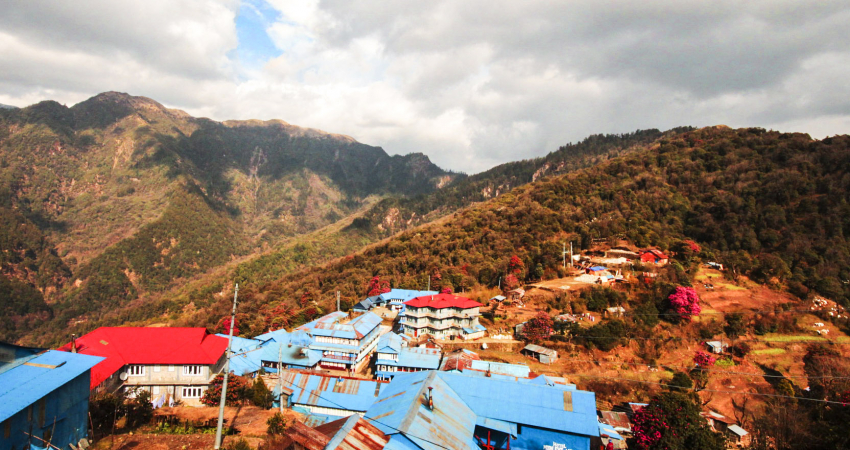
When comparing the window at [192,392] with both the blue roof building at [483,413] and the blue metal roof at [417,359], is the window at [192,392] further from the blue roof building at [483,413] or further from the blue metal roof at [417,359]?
the blue roof building at [483,413]

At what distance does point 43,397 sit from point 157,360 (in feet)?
44.2

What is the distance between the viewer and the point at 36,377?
1448 cm

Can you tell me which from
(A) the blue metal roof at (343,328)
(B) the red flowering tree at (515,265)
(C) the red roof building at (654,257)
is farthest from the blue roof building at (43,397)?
(C) the red roof building at (654,257)

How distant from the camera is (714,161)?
254 feet

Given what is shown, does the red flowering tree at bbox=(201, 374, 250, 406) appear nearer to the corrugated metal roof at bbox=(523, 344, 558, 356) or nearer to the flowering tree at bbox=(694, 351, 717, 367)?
the corrugated metal roof at bbox=(523, 344, 558, 356)

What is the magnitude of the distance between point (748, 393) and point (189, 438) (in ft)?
122

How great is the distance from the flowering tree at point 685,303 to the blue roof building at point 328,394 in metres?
30.7

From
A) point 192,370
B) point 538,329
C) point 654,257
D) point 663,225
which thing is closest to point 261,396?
point 192,370

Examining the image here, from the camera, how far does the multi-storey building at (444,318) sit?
141 ft

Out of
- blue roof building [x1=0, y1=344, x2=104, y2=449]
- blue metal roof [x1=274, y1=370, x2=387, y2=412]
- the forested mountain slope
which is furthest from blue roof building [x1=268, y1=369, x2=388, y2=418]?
the forested mountain slope

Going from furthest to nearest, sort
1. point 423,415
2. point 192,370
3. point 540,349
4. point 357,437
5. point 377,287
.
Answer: point 377,287 < point 540,349 < point 192,370 < point 423,415 < point 357,437

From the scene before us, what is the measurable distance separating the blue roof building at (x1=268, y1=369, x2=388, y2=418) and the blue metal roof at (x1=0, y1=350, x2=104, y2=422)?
12066mm

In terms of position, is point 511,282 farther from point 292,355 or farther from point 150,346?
point 150,346

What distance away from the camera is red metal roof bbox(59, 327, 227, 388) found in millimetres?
25938
